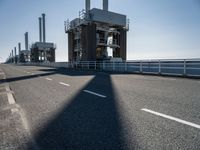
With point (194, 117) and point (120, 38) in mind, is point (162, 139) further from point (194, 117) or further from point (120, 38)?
point (120, 38)

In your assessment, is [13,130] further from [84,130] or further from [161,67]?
[161,67]

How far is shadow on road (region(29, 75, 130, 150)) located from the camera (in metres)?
3.26

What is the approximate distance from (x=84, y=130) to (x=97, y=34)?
35138 mm

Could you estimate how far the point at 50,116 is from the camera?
501 centimetres

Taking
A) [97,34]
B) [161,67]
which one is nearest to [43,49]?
[97,34]

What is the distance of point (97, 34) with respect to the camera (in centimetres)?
3809

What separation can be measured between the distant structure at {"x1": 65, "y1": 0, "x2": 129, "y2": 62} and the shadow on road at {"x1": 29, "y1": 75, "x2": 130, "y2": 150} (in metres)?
31.4

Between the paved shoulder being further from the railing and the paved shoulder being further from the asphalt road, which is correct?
the railing

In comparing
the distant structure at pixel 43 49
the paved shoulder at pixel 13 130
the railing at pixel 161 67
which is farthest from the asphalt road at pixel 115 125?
the distant structure at pixel 43 49

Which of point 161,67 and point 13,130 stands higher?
point 161,67

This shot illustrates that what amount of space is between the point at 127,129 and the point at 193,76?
1288 centimetres

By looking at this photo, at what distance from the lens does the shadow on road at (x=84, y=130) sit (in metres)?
3.26

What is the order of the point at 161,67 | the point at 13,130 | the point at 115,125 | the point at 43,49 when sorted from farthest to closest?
the point at 43,49
the point at 161,67
the point at 115,125
the point at 13,130

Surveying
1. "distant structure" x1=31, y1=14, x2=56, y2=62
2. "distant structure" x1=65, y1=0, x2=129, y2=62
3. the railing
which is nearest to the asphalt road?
the railing
